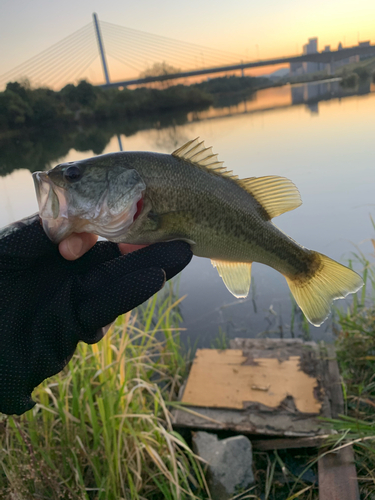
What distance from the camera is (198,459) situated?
3348mm

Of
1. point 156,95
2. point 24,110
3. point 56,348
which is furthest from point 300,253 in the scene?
point 156,95

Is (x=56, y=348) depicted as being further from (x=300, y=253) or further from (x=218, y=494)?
(x=218, y=494)

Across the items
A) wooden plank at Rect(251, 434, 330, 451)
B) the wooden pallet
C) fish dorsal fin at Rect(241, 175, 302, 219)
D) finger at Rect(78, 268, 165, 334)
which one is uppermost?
fish dorsal fin at Rect(241, 175, 302, 219)

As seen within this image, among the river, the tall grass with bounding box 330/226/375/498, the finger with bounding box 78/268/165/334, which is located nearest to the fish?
the finger with bounding box 78/268/165/334

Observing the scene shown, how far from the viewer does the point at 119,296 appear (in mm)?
2057

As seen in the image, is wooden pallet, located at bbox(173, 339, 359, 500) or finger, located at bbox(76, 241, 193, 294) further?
wooden pallet, located at bbox(173, 339, 359, 500)

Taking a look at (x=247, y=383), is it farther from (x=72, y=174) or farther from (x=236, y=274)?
(x=72, y=174)

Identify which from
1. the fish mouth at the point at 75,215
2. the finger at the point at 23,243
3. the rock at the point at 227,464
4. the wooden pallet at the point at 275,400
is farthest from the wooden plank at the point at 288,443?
the finger at the point at 23,243

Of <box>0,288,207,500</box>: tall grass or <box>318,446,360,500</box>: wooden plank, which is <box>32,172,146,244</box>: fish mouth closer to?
<box>0,288,207,500</box>: tall grass

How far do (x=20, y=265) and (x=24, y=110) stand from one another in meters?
32.7

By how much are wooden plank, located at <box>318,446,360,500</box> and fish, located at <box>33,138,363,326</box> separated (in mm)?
1590

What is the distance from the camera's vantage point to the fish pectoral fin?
8.59 ft

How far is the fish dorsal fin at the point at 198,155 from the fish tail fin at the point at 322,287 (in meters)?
1.05

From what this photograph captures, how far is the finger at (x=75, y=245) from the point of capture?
212cm
